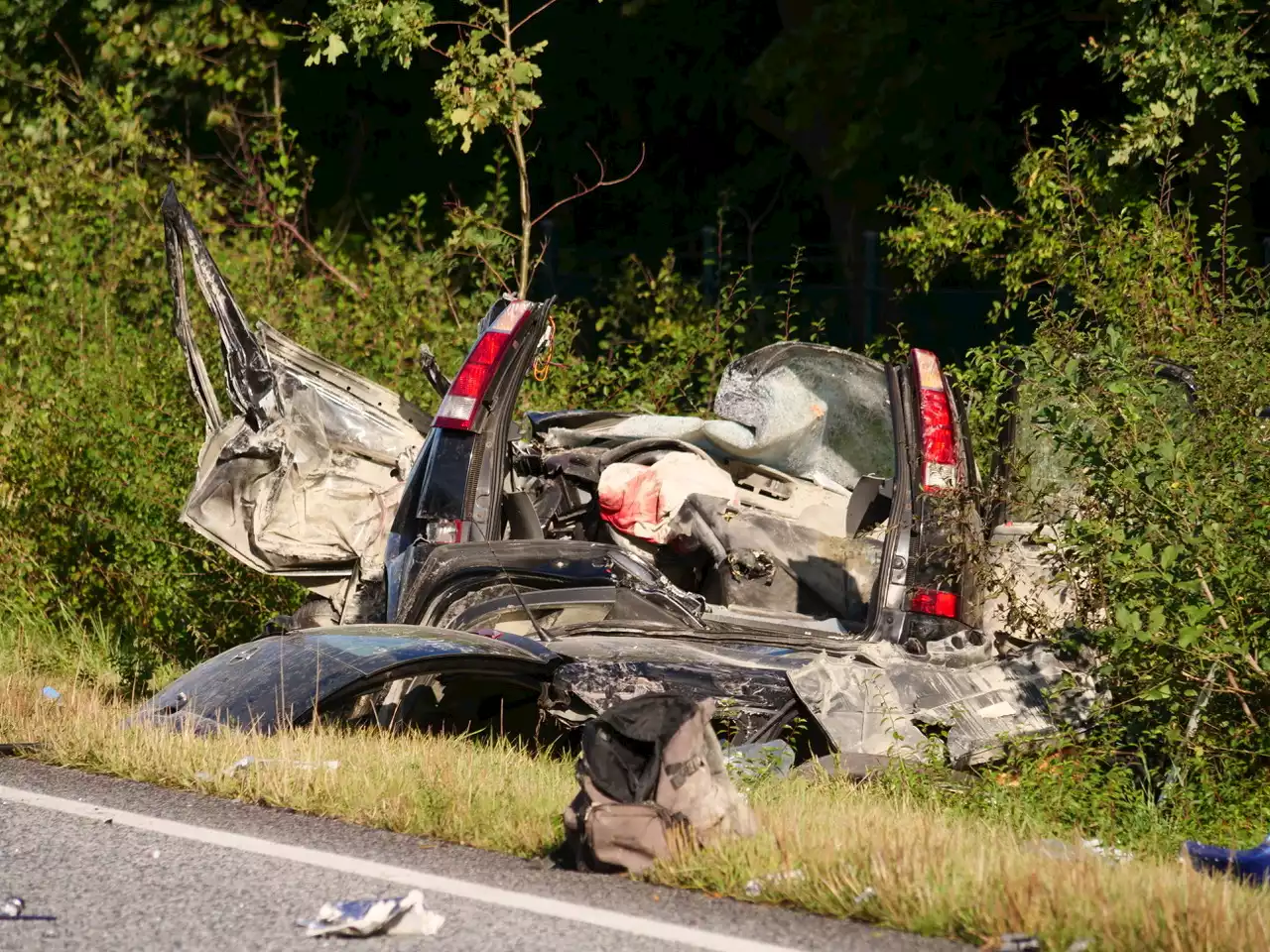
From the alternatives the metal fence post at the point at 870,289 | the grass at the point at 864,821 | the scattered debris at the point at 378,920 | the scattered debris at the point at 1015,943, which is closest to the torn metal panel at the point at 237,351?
the grass at the point at 864,821

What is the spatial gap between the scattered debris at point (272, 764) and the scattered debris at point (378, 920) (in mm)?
1290

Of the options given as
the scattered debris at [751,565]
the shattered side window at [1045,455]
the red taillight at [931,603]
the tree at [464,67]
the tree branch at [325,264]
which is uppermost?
the tree at [464,67]

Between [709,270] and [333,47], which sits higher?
[333,47]

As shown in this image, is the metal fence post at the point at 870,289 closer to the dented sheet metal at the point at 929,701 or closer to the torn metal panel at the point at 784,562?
the torn metal panel at the point at 784,562

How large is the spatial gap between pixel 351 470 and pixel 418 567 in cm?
157

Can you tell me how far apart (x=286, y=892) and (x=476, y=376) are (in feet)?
10.5

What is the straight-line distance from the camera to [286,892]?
14.1 ft

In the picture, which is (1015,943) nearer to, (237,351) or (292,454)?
(292,454)

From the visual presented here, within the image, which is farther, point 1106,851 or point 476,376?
point 476,376

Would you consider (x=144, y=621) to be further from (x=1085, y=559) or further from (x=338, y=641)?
(x=1085, y=559)

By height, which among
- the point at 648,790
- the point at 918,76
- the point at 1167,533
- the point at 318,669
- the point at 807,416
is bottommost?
the point at 648,790

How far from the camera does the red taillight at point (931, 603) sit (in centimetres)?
627

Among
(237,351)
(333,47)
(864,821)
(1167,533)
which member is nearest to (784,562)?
(1167,533)

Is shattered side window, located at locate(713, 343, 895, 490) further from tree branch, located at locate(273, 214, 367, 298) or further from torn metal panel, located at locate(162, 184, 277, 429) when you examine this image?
tree branch, located at locate(273, 214, 367, 298)
